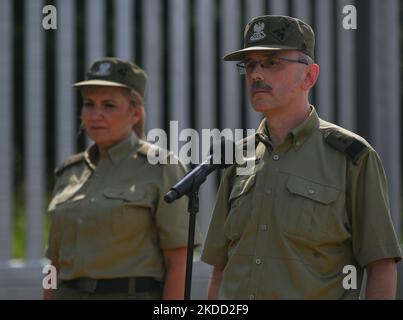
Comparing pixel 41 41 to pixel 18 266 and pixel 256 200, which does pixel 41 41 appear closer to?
pixel 18 266

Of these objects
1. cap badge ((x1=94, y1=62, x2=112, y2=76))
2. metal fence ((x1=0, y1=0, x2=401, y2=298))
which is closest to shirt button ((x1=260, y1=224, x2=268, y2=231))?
cap badge ((x1=94, y1=62, x2=112, y2=76))

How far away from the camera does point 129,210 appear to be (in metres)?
3.39

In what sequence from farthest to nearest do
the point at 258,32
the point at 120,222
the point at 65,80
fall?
1. the point at 65,80
2. the point at 120,222
3. the point at 258,32

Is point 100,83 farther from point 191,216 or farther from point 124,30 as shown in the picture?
point 124,30

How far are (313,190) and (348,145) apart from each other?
17 cm

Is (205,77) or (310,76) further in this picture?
(205,77)

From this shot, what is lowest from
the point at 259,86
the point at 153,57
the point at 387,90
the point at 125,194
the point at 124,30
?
the point at 125,194

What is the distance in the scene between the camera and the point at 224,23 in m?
5.99

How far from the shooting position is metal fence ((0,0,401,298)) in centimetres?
574

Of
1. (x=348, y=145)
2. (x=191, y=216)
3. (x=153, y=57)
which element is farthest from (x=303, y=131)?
(x=153, y=57)

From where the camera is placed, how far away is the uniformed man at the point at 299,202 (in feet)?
8.36

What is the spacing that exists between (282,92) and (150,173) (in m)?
0.98

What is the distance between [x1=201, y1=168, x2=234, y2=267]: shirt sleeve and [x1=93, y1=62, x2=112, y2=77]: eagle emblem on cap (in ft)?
3.37


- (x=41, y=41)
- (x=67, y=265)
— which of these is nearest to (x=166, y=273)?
(x=67, y=265)
